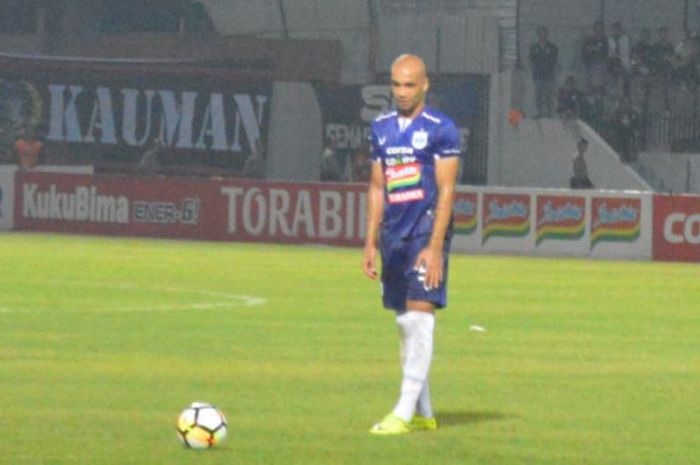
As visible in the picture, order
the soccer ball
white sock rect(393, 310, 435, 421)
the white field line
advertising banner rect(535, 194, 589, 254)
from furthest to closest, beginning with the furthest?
1. advertising banner rect(535, 194, 589, 254)
2. the white field line
3. white sock rect(393, 310, 435, 421)
4. the soccer ball

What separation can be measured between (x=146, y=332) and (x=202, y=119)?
106 ft

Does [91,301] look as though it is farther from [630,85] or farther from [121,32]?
[121,32]

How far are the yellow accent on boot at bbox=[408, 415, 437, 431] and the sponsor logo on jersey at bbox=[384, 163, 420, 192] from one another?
130cm

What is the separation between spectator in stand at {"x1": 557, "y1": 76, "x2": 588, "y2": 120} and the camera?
4453 centimetres

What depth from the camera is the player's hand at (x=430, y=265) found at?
35.7 ft

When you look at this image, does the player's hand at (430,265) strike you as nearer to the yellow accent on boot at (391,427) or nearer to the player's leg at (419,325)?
the player's leg at (419,325)

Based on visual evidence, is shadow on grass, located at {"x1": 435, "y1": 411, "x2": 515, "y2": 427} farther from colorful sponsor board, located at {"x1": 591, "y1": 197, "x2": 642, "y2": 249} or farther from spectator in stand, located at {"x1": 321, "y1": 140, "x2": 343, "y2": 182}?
spectator in stand, located at {"x1": 321, "y1": 140, "x2": 343, "y2": 182}

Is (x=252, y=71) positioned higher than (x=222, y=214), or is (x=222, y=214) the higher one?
(x=252, y=71)

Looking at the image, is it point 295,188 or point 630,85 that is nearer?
point 295,188

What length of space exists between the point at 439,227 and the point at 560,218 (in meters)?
25.4

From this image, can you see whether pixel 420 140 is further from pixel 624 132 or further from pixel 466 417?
pixel 624 132

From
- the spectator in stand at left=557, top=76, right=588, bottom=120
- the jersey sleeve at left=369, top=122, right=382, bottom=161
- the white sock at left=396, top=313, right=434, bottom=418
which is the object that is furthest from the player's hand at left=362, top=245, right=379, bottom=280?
the spectator in stand at left=557, top=76, right=588, bottom=120

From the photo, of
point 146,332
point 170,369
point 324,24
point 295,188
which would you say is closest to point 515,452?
point 170,369

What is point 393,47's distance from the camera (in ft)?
153
